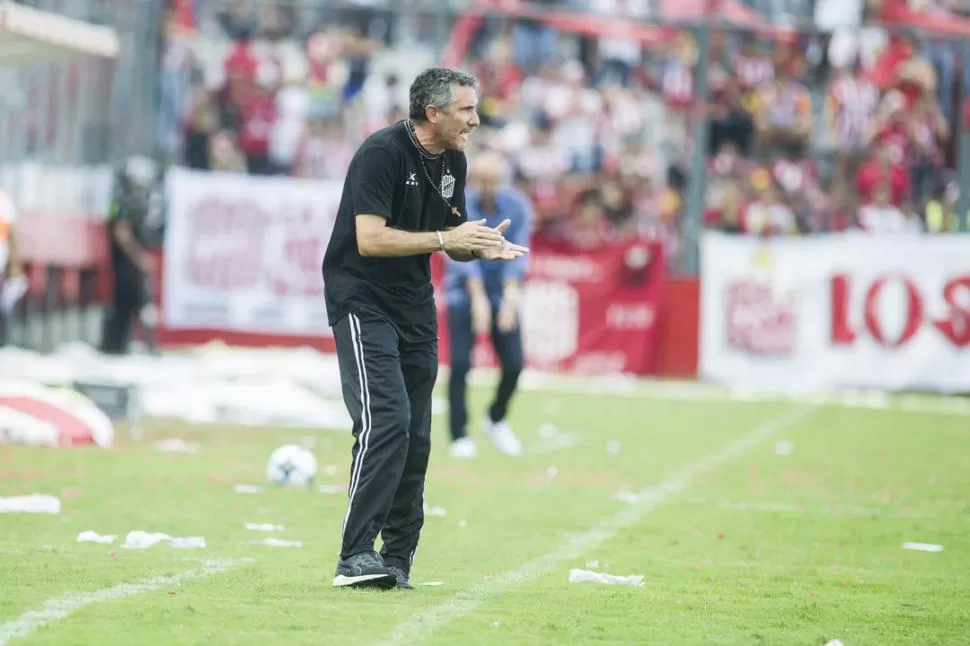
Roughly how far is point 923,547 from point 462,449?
475cm

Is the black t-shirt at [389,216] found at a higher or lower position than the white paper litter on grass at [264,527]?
higher

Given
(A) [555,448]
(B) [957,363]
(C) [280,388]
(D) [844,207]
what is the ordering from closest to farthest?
(A) [555,448] → (C) [280,388] → (B) [957,363] → (D) [844,207]

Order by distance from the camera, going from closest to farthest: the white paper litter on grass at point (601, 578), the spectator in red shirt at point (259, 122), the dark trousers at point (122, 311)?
the white paper litter on grass at point (601, 578)
the dark trousers at point (122, 311)
the spectator in red shirt at point (259, 122)

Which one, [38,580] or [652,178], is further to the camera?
[652,178]

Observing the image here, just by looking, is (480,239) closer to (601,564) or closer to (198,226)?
(601,564)

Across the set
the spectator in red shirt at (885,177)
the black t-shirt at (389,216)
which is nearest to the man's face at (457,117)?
the black t-shirt at (389,216)

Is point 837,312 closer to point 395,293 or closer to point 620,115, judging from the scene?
point 620,115

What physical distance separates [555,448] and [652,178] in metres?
11.1

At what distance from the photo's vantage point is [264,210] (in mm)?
24406

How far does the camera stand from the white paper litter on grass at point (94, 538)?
772cm

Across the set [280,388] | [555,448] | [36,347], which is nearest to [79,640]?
[555,448]

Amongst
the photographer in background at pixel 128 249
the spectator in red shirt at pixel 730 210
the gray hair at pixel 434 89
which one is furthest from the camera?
the spectator in red shirt at pixel 730 210

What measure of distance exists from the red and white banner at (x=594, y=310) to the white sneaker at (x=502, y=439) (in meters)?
10.0

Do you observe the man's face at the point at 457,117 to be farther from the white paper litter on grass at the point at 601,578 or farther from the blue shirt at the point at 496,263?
the blue shirt at the point at 496,263
